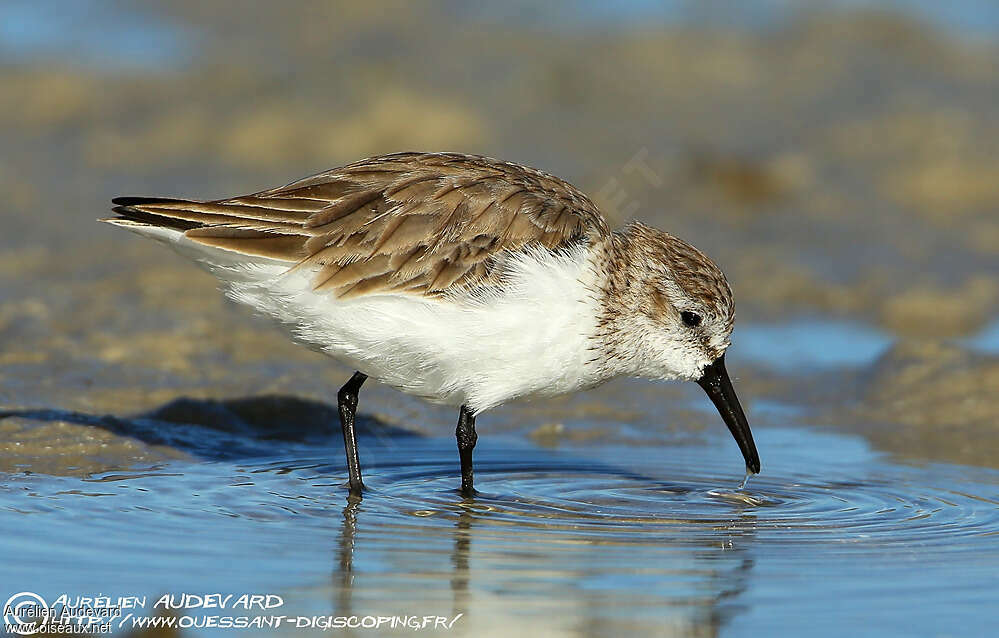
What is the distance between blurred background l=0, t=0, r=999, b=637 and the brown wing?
3.82ft

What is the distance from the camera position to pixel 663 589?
18.8 ft

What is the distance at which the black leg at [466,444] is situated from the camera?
7480 mm

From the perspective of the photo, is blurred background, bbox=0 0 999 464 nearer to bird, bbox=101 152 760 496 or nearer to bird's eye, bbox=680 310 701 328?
bird's eye, bbox=680 310 701 328

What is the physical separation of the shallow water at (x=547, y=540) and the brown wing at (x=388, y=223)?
3.81 ft

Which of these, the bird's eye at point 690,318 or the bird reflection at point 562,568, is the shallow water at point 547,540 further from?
the bird's eye at point 690,318

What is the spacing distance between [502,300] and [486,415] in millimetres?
2616

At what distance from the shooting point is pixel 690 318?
302 inches

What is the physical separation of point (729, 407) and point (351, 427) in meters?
2.09

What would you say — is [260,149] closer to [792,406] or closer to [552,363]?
[792,406]

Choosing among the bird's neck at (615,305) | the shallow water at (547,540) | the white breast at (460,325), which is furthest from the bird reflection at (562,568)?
the bird's neck at (615,305)

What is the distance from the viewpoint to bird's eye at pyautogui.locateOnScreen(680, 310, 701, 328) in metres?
7.64

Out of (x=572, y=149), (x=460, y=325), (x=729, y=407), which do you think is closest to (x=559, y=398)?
(x=729, y=407)

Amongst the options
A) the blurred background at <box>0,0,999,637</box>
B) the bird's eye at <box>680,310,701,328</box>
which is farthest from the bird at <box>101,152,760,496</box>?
the blurred background at <box>0,0,999,637</box>

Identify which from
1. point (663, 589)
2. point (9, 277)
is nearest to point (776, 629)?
point (663, 589)
